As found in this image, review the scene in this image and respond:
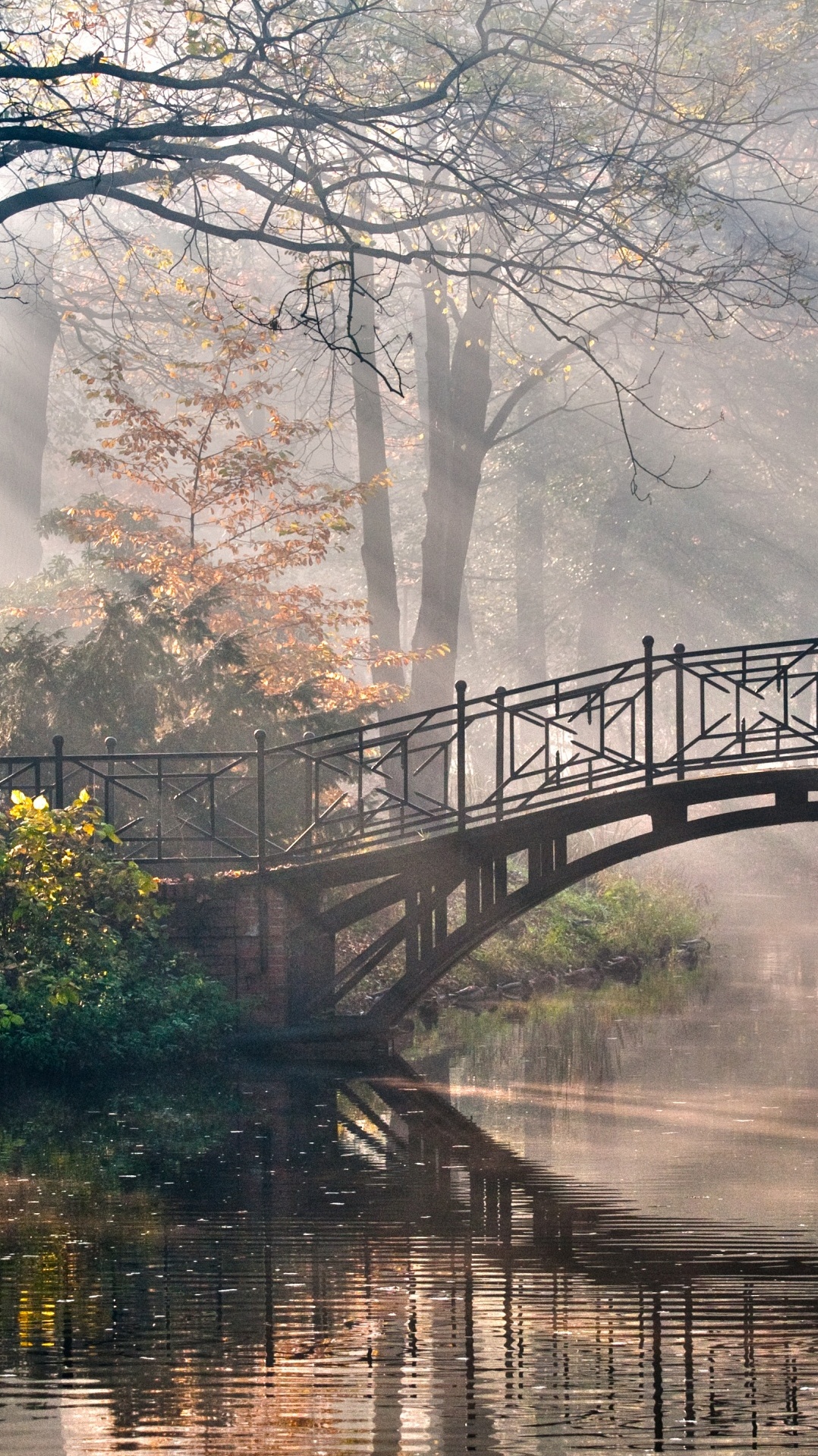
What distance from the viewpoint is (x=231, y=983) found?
629 inches

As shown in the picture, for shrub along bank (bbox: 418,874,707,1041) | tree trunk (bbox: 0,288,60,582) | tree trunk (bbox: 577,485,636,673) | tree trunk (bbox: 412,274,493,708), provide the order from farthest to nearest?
1. tree trunk (bbox: 577,485,636,673)
2. tree trunk (bbox: 0,288,60,582)
3. tree trunk (bbox: 412,274,493,708)
4. shrub along bank (bbox: 418,874,707,1041)

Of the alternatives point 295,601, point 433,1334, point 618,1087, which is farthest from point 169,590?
point 433,1334

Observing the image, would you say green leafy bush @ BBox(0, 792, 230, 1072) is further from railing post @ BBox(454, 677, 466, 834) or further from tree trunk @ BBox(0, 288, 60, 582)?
tree trunk @ BBox(0, 288, 60, 582)

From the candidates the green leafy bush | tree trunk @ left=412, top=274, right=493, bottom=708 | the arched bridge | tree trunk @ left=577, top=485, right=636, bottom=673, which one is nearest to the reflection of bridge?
the green leafy bush

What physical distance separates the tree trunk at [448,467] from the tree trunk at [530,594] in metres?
13.4

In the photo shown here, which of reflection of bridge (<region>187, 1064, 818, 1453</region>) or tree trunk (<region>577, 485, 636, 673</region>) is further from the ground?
tree trunk (<region>577, 485, 636, 673</region>)

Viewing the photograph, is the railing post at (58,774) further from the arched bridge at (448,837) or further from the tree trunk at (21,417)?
the tree trunk at (21,417)

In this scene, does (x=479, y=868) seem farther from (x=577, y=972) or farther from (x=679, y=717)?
(x=577, y=972)

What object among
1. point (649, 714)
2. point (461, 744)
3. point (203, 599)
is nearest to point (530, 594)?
point (203, 599)

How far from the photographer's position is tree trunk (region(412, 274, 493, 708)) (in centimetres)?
2705

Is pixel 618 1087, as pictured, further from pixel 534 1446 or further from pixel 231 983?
pixel 534 1446

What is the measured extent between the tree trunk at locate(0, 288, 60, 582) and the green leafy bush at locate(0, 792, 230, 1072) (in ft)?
66.7

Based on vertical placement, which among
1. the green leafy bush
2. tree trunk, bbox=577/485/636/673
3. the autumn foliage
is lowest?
the green leafy bush

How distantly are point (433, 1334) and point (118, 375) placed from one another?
656 inches
